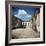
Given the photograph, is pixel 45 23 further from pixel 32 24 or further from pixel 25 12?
pixel 25 12

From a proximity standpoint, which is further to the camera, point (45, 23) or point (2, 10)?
point (45, 23)

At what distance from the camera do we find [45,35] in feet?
4.25

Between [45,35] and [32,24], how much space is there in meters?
0.23

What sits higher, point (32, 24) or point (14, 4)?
point (14, 4)

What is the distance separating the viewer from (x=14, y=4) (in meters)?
1.24

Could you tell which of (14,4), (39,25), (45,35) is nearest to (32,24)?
(39,25)

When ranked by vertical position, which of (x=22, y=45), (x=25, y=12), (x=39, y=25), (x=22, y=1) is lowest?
(x=22, y=45)

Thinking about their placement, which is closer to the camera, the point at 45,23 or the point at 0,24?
the point at 0,24

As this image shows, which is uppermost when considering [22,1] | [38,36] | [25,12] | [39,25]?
[22,1]

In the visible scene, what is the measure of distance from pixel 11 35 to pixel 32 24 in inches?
11.9

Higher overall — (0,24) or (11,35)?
(0,24)

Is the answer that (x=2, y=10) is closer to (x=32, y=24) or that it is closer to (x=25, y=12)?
(x=25, y=12)

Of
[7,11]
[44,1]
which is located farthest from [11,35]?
[44,1]

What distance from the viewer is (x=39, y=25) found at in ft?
4.24
